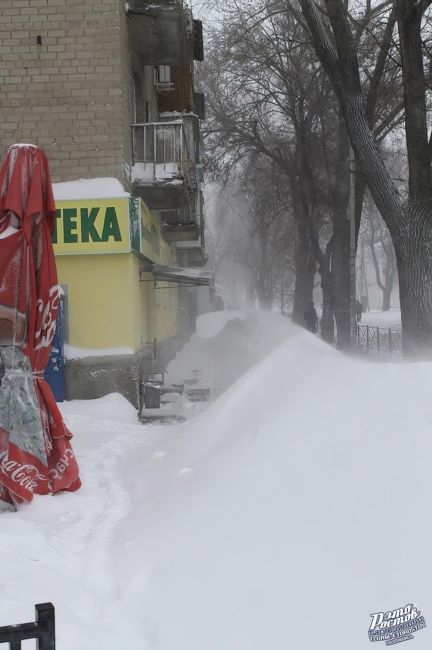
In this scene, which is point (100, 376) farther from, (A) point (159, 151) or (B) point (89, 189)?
(A) point (159, 151)

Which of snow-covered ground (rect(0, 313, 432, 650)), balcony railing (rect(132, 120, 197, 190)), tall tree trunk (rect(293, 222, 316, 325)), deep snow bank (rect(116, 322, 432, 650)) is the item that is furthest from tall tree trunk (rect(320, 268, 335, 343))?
deep snow bank (rect(116, 322, 432, 650))

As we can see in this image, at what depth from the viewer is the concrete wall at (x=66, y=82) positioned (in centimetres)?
893

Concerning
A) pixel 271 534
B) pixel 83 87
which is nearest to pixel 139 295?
pixel 83 87

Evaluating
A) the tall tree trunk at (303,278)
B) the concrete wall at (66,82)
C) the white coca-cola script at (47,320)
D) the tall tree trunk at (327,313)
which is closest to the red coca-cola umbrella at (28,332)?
the white coca-cola script at (47,320)

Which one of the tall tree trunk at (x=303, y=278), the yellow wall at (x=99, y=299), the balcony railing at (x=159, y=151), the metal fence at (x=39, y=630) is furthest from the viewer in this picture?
the tall tree trunk at (x=303, y=278)

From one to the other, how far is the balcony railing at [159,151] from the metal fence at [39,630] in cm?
889

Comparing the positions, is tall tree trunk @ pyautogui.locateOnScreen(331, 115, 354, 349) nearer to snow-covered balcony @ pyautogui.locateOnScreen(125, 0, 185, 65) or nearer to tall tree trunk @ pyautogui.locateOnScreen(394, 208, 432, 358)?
snow-covered balcony @ pyautogui.locateOnScreen(125, 0, 185, 65)

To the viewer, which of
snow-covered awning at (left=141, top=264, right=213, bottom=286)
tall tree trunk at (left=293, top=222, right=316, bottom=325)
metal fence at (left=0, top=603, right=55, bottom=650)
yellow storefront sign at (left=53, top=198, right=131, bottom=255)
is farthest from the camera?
tall tree trunk at (left=293, top=222, right=316, bottom=325)

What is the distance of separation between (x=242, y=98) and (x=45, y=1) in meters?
10.2

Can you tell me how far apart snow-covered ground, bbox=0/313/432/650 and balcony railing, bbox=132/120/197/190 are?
6.12 meters

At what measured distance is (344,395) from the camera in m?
3.87

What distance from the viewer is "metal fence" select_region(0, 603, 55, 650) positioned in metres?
1.65

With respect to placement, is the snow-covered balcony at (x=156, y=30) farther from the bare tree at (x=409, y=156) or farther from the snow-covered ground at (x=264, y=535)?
the snow-covered ground at (x=264, y=535)

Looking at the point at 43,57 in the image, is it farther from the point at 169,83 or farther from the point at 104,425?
the point at 169,83
